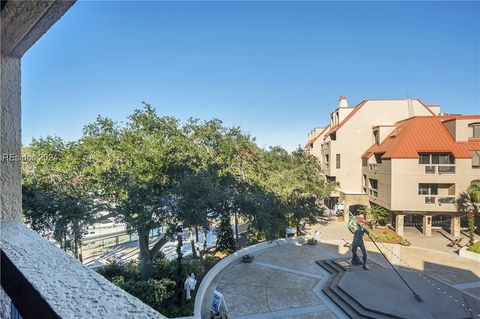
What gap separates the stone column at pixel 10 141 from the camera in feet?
6.72

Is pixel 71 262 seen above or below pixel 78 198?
above

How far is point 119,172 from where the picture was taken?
10.9m

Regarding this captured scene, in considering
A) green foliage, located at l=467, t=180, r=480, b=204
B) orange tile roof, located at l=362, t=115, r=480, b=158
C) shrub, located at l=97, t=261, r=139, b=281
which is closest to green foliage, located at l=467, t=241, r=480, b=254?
green foliage, located at l=467, t=180, r=480, b=204

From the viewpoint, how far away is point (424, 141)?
23.2 m

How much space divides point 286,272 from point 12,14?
15.0m

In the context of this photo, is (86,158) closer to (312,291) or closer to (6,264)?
(312,291)

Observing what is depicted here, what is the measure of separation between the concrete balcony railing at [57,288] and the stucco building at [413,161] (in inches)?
976

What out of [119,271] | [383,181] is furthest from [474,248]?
[119,271]

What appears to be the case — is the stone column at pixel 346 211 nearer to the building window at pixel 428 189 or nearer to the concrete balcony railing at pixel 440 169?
the building window at pixel 428 189

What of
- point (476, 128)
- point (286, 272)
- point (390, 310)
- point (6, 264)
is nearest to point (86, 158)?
point (286, 272)

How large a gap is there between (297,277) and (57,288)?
47.7 feet

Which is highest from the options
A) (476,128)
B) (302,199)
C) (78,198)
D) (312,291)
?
(476,128)

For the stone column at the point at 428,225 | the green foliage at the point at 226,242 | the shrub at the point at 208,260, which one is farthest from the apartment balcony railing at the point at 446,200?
the shrub at the point at 208,260

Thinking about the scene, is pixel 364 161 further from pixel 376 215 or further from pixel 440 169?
pixel 440 169
